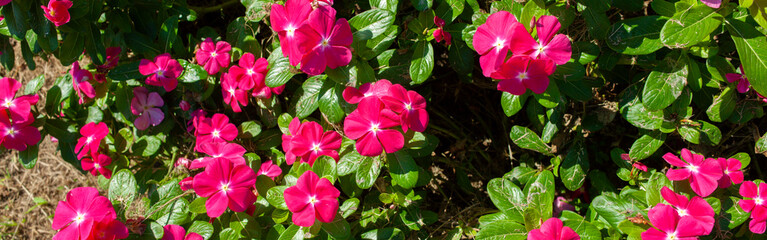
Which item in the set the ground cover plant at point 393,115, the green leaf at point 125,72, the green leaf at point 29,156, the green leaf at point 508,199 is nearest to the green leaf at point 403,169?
the ground cover plant at point 393,115

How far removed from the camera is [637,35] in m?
1.43

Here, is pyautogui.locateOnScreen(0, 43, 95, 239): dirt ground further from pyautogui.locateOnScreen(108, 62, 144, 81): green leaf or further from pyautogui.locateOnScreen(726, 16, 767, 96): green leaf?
pyautogui.locateOnScreen(726, 16, 767, 96): green leaf

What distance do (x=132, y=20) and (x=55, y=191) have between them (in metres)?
1.56

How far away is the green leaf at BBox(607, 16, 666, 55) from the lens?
142 centimetres

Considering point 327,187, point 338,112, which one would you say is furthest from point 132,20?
point 327,187

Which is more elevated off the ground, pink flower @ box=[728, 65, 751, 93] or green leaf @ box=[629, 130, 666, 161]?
pink flower @ box=[728, 65, 751, 93]

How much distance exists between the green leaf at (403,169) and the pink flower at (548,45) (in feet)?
1.51

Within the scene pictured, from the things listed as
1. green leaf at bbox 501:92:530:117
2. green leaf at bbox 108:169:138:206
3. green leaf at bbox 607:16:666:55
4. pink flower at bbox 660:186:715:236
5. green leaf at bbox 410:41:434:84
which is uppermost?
green leaf at bbox 607:16:666:55

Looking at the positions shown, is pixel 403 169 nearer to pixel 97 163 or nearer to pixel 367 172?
pixel 367 172

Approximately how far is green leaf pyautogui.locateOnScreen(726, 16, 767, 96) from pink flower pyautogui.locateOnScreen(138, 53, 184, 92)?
67.5 inches

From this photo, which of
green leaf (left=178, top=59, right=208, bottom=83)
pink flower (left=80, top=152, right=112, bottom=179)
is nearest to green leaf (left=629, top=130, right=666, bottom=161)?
green leaf (left=178, top=59, right=208, bottom=83)

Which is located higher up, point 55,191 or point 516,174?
point 516,174

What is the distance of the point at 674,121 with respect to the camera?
5.31 feet

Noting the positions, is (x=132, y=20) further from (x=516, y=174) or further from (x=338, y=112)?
(x=516, y=174)
